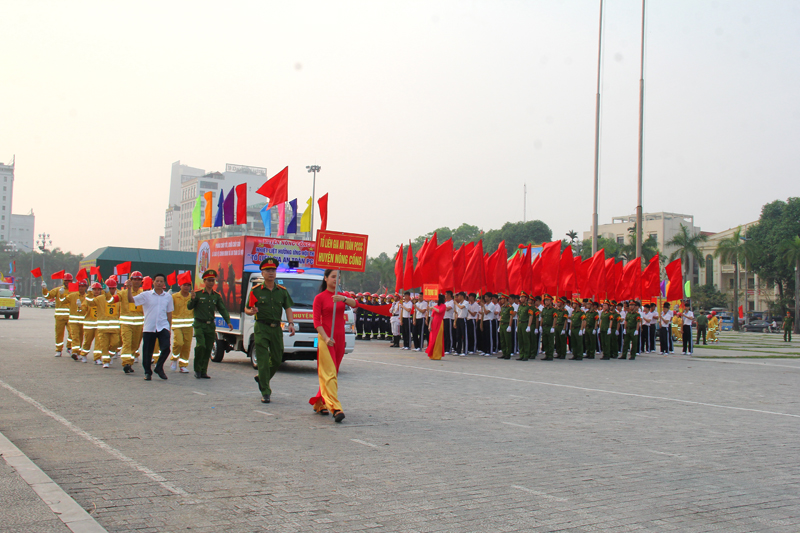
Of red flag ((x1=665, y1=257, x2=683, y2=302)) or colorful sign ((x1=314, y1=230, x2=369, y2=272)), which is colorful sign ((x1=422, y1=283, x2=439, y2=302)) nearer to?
red flag ((x1=665, y1=257, x2=683, y2=302))

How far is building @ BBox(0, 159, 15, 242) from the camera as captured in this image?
166 meters

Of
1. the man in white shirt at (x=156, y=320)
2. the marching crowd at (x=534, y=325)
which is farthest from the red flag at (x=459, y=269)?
the man in white shirt at (x=156, y=320)

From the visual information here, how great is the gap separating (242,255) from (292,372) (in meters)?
2.97

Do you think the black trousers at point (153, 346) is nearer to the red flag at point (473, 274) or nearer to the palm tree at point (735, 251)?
the red flag at point (473, 274)

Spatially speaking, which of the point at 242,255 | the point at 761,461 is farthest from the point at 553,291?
the point at 761,461

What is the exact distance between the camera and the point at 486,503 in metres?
5.01

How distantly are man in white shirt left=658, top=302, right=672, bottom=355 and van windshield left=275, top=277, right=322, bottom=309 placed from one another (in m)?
14.3

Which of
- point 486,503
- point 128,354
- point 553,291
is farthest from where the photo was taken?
point 553,291

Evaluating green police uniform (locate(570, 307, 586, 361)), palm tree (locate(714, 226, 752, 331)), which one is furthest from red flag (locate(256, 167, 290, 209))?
palm tree (locate(714, 226, 752, 331))

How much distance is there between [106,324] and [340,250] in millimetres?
6807

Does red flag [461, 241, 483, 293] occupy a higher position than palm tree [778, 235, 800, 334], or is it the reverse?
palm tree [778, 235, 800, 334]

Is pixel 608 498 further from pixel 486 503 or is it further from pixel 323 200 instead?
pixel 323 200

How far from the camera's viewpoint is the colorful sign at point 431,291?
21547 millimetres

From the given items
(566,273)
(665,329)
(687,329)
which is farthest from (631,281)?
(566,273)
